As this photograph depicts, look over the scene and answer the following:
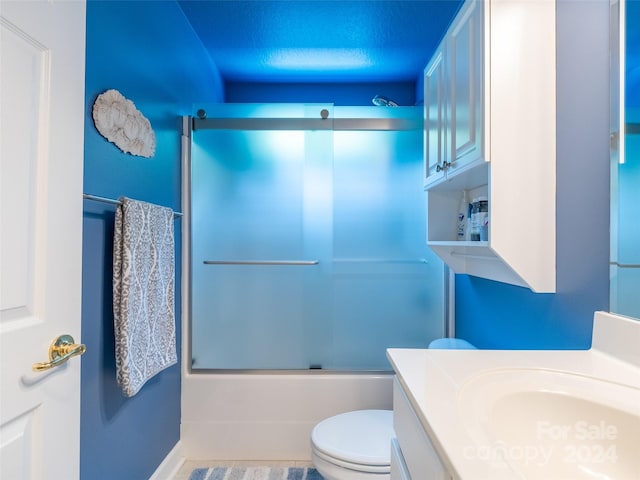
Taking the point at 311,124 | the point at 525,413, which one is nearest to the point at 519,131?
the point at 525,413

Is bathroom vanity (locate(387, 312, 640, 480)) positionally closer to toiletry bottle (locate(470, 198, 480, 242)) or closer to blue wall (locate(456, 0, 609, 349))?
blue wall (locate(456, 0, 609, 349))

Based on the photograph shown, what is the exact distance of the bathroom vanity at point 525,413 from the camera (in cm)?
50

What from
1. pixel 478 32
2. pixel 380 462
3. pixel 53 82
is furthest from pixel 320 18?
pixel 380 462

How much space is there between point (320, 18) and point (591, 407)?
76.8 inches

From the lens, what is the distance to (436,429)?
20.2 inches

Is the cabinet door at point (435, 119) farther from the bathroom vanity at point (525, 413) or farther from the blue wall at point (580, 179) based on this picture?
the bathroom vanity at point (525, 413)

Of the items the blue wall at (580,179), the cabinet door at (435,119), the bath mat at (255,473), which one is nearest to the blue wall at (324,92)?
the cabinet door at (435,119)

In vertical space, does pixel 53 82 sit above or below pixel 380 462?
above

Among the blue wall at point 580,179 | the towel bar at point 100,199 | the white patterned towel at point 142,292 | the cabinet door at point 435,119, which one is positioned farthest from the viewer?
the cabinet door at point 435,119

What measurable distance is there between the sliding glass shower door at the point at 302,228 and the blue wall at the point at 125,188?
8.2 inches

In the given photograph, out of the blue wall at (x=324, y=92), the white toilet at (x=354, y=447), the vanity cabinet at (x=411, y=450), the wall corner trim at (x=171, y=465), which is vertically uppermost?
the blue wall at (x=324, y=92)

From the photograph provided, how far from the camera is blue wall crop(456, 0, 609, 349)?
883 mm

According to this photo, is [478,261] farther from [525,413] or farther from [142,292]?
[142,292]

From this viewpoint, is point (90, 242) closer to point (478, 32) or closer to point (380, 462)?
point (380, 462)
